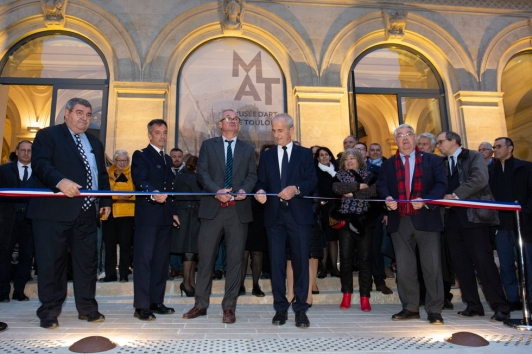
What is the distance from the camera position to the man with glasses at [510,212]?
17.6 feet

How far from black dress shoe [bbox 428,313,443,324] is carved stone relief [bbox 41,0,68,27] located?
949 cm

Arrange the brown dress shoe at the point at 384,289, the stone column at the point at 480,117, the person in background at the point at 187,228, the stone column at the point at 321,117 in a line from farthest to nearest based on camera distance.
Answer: the stone column at the point at 480,117
the stone column at the point at 321,117
the brown dress shoe at the point at 384,289
the person in background at the point at 187,228

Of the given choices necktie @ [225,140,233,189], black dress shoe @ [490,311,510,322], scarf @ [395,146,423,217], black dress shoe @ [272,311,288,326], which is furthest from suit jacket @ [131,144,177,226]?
black dress shoe @ [490,311,510,322]

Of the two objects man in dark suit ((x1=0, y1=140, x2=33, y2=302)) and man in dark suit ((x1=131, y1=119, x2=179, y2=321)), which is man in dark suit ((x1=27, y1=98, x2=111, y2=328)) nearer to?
man in dark suit ((x1=131, y1=119, x2=179, y2=321))

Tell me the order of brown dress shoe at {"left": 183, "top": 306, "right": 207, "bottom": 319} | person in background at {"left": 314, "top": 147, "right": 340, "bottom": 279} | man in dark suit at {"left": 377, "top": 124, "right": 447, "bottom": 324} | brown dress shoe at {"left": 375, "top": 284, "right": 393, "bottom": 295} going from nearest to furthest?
brown dress shoe at {"left": 183, "top": 306, "right": 207, "bottom": 319}
man in dark suit at {"left": 377, "top": 124, "right": 447, "bottom": 324}
brown dress shoe at {"left": 375, "top": 284, "right": 393, "bottom": 295}
person in background at {"left": 314, "top": 147, "right": 340, "bottom": 279}

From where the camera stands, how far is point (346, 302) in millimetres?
5414

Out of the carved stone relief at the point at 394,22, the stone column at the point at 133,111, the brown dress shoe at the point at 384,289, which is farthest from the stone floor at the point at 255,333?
the carved stone relief at the point at 394,22

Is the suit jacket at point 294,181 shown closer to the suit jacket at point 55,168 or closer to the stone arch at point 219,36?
the suit jacket at point 55,168

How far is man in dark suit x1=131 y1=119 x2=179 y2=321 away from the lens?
4582 mm

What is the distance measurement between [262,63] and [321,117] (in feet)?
6.71

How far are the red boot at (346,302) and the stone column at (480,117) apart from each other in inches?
238

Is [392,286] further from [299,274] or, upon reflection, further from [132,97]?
[132,97]

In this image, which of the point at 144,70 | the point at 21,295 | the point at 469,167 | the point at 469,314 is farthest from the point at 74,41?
the point at 469,314

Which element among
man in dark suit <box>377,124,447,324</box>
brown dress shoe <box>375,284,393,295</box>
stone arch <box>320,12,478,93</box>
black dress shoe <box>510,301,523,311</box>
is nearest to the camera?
man in dark suit <box>377,124,447,324</box>
